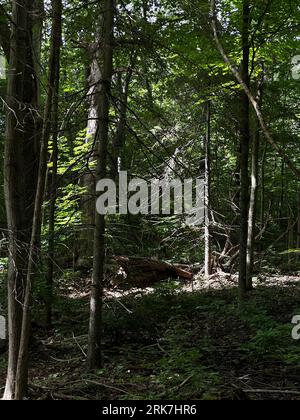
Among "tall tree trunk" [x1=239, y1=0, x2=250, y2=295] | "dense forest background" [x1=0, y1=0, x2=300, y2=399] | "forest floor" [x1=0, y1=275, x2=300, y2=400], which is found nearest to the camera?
"forest floor" [x1=0, y1=275, x2=300, y2=400]

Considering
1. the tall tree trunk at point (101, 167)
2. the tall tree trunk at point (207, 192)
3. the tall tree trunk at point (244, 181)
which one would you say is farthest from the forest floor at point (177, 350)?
the tall tree trunk at point (207, 192)

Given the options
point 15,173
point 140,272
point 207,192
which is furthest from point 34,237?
point 207,192

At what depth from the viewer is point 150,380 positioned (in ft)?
19.6

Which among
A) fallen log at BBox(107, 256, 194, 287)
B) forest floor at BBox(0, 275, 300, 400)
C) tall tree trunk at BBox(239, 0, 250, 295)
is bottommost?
forest floor at BBox(0, 275, 300, 400)

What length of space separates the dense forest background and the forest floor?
31 mm

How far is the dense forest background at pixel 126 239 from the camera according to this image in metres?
5.64

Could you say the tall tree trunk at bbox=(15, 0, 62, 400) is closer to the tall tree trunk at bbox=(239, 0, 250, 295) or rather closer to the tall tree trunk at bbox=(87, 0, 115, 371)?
the tall tree trunk at bbox=(87, 0, 115, 371)

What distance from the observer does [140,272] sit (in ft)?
42.1

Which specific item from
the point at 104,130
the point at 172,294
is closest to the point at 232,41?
the point at 104,130

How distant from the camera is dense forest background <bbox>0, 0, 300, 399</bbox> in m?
5.64

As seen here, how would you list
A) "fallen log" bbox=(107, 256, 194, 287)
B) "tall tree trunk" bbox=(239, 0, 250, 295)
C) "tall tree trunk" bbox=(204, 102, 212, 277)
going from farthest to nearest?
"tall tree trunk" bbox=(204, 102, 212, 277), "fallen log" bbox=(107, 256, 194, 287), "tall tree trunk" bbox=(239, 0, 250, 295)

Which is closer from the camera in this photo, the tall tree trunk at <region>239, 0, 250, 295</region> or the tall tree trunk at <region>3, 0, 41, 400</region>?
the tall tree trunk at <region>3, 0, 41, 400</region>

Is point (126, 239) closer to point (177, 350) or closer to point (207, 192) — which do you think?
point (177, 350)

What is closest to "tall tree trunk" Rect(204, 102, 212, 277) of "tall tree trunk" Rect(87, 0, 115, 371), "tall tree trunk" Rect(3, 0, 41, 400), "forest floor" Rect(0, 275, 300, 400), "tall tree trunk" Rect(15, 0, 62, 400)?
"forest floor" Rect(0, 275, 300, 400)
